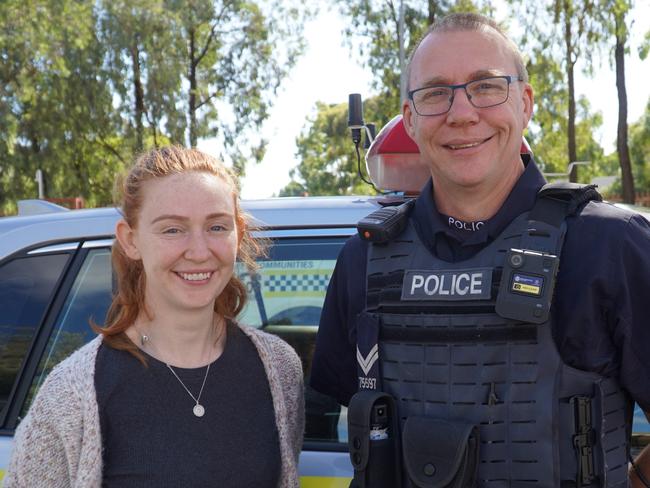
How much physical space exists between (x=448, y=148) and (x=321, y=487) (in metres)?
0.93

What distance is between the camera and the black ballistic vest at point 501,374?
1587 mm

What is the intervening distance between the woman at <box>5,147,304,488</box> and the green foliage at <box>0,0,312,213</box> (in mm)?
15591

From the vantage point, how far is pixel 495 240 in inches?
67.8

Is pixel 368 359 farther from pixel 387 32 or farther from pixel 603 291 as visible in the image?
pixel 387 32

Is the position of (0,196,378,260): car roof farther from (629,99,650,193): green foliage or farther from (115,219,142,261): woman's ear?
(629,99,650,193): green foliage

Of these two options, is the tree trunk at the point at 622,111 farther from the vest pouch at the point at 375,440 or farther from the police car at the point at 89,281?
the vest pouch at the point at 375,440

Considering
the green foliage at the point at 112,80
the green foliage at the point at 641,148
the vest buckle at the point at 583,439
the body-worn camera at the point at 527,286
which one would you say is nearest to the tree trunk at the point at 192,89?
the green foliage at the point at 112,80

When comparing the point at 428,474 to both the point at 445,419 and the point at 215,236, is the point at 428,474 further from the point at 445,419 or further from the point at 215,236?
the point at 215,236

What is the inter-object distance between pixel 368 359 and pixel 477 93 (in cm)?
64

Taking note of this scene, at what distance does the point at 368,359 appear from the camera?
71.0 inches

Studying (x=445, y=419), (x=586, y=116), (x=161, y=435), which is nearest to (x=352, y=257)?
(x=445, y=419)

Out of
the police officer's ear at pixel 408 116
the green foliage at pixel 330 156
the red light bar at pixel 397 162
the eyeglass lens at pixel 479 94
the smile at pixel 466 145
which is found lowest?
the green foliage at pixel 330 156

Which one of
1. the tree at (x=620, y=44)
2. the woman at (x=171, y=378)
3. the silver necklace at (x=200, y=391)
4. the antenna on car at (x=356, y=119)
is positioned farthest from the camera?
the tree at (x=620, y=44)

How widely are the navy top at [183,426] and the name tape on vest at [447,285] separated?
43cm
